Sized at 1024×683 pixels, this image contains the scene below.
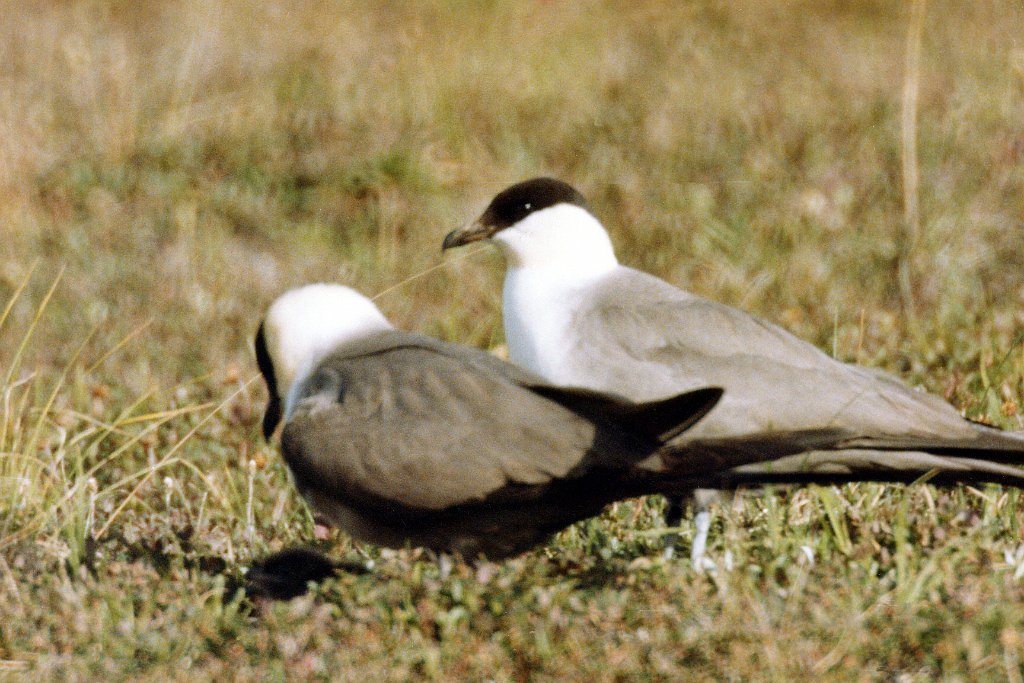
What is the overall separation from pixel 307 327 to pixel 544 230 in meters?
0.81

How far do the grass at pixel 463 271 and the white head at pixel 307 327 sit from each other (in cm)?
14

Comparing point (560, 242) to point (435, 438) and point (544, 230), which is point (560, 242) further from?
point (435, 438)

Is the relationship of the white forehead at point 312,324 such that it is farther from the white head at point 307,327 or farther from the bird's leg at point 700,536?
the bird's leg at point 700,536

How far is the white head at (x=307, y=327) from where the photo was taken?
169 inches

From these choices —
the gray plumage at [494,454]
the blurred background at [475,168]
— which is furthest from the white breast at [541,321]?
the blurred background at [475,168]

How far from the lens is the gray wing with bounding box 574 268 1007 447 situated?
12.9 ft

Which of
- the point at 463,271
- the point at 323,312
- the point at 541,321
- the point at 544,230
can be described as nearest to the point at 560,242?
the point at 544,230

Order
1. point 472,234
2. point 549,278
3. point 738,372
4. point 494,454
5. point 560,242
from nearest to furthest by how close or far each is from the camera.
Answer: point 494,454 < point 738,372 < point 549,278 < point 560,242 < point 472,234

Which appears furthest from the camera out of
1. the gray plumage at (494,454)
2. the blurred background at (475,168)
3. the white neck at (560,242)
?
the blurred background at (475,168)

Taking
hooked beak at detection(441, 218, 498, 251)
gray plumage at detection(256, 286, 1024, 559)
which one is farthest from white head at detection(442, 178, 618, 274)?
gray plumage at detection(256, 286, 1024, 559)

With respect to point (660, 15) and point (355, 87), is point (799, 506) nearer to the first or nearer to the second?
point (355, 87)

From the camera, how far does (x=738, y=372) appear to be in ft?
13.3

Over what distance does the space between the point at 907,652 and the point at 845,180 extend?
12.8 feet

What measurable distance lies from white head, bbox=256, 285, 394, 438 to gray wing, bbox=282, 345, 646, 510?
445 mm
